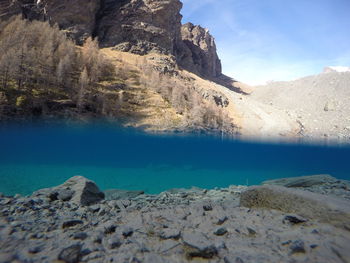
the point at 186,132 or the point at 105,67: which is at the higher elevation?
the point at 105,67

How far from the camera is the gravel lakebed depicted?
2639 mm

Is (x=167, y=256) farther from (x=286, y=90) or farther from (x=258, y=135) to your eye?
(x=286, y=90)

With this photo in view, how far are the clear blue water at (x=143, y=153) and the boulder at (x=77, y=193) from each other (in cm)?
2241

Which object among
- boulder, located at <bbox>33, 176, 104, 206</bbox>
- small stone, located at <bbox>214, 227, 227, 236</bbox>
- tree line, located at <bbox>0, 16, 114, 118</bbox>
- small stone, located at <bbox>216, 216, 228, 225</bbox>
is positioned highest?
tree line, located at <bbox>0, 16, 114, 118</bbox>

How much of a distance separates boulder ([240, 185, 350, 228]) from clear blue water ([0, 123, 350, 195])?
24.9 meters

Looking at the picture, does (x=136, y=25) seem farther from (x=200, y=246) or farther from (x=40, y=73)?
(x=200, y=246)

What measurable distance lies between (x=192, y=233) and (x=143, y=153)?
4645cm

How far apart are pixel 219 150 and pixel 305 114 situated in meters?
44.0

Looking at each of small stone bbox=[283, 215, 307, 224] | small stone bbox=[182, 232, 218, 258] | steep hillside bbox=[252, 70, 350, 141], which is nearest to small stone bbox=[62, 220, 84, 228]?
small stone bbox=[182, 232, 218, 258]

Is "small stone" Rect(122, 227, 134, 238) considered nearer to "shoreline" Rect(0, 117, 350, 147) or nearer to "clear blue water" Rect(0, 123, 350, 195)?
"clear blue water" Rect(0, 123, 350, 195)

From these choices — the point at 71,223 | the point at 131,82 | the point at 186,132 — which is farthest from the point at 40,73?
the point at 71,223

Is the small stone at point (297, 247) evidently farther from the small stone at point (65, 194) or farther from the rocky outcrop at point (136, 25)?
the rocky outcrop at point (136, 25)

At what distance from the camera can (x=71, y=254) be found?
2.63 metres

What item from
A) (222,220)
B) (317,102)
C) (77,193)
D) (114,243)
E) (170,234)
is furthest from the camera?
(317,102)
